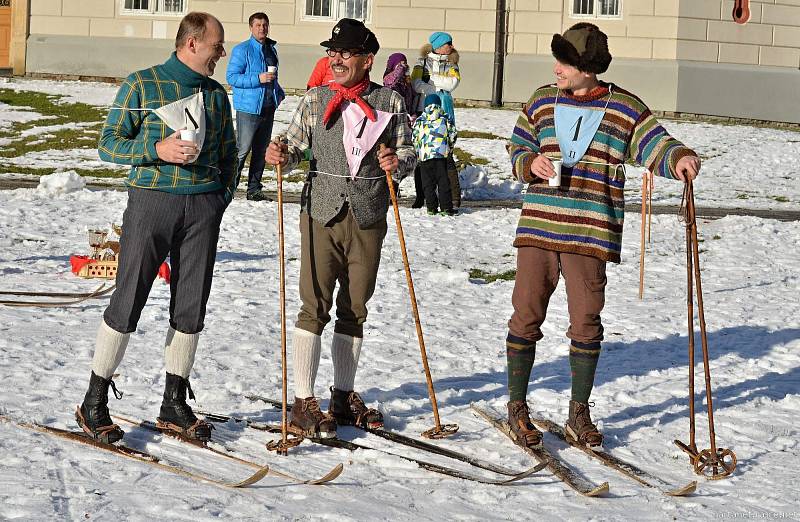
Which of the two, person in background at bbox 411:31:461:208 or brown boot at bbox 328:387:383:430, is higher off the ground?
person in background at bbox 411:31:461:208

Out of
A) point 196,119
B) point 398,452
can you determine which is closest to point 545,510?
point 398,452

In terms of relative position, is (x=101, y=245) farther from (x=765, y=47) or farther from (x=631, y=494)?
(x=765, y=47)

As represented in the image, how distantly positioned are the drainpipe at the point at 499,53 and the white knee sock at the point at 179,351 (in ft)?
60.3

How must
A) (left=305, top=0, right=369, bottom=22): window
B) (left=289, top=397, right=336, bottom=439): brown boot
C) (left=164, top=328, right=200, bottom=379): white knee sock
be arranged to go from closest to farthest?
(left=164, top=328, right=200, bottom=379): white knee sock
(left=289, top=397, right=336, bottom=439): brown boot
(left=305, top=0, right=369, bottom=22): window

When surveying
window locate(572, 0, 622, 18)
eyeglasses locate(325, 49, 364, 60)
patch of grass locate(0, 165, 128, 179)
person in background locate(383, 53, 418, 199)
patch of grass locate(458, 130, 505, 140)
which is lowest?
patch of grass locate(0, 165, 128, 179)

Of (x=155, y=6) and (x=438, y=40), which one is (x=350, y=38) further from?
(x=155, y=6)

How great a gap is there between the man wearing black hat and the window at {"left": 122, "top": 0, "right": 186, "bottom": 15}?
19811 mm

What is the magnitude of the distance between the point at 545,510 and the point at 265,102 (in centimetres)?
846

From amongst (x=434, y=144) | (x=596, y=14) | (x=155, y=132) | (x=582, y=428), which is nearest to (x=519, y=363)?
(x=582, y=428)

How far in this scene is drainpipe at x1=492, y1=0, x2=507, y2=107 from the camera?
2375cm

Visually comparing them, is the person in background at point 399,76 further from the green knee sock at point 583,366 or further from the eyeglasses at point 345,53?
the green knee sock at point 583,366

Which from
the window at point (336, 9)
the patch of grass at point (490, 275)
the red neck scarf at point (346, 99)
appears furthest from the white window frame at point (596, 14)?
the red neck scarf at point (346, 99)

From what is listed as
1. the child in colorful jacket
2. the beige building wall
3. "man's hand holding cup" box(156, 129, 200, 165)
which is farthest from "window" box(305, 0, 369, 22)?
"man's hand holding cup" box(156, 129, 200, 165)

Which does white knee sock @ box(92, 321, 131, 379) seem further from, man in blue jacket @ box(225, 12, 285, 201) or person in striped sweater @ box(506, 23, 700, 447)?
man in blue jacket @ box(225, 12, 285, 201)
